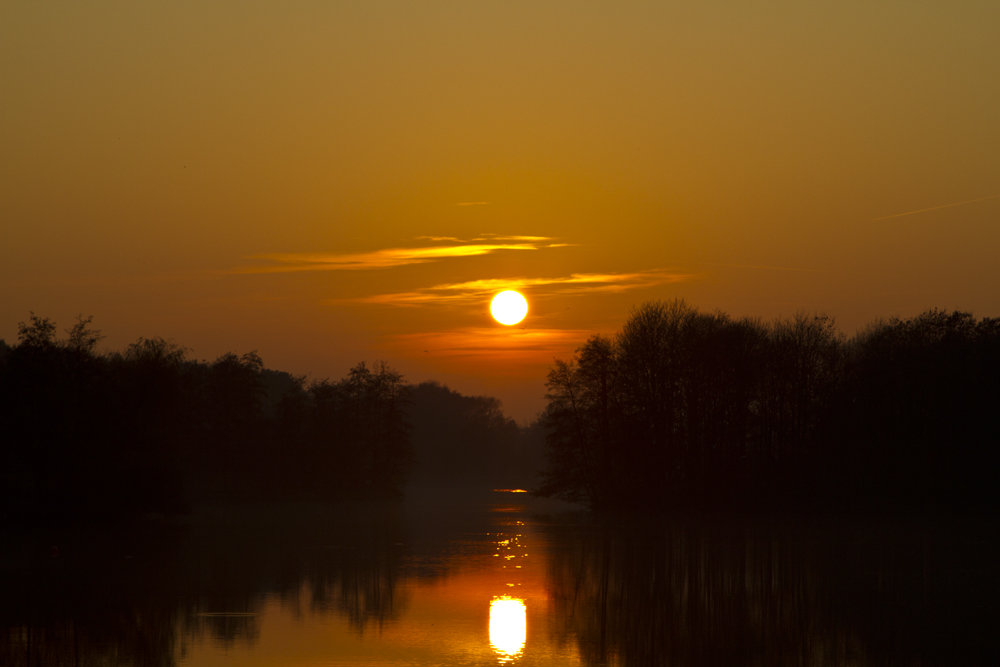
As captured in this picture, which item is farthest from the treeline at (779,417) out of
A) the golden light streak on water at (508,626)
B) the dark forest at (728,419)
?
the golden light streak on water at (508,626)

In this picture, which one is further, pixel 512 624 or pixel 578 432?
pixel 578 432

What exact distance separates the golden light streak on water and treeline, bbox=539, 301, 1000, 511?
1686 inches

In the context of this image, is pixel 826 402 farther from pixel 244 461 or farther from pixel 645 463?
pixel 244 461

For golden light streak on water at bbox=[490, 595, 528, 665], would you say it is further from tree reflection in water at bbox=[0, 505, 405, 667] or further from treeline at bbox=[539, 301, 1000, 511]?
treeline at bbox=[539, 301, 1000, 511]

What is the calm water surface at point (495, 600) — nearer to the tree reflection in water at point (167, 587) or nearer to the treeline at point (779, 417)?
the tree reflection in water at point (167, 587)

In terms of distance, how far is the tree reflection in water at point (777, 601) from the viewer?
16125 millimetres

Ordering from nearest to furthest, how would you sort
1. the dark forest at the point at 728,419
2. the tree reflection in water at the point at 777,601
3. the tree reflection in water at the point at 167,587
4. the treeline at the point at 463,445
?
the tree reflection in water at the point at 777,601 < the tree reflection in water at the point at 167,587 < the dark forest at the point at 728,419 < the treeline at the point at 463,445

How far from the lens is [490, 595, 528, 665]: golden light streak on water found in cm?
1569

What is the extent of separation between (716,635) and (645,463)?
47.0 metres

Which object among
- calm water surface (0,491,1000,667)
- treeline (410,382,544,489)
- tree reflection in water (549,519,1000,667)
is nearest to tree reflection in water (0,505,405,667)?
calm water surface (0,491,1000,667)

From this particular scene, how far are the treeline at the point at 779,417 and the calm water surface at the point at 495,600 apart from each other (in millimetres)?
17100

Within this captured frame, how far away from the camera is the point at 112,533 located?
4144 cm

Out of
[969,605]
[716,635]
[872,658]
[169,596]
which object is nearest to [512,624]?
[716,635]

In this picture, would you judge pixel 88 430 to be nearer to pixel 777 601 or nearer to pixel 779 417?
pixel 777 601
